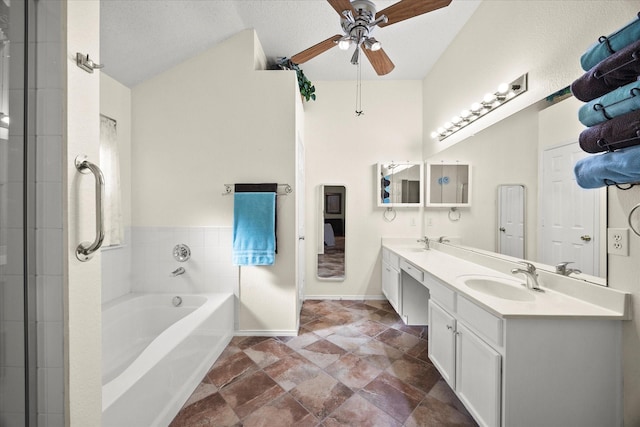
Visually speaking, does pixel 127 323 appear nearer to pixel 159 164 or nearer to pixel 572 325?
pixel 159 164

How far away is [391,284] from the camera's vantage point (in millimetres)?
2980

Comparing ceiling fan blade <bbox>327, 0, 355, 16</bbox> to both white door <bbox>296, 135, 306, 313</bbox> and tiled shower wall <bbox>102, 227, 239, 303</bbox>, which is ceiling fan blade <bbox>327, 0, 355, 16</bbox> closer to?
white door <bbox>296, 135, 306, 313</bbox>

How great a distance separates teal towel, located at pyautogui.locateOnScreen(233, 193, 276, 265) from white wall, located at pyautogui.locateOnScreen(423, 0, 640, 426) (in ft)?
6.38

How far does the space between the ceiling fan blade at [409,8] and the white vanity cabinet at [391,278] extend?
2087 millimetres

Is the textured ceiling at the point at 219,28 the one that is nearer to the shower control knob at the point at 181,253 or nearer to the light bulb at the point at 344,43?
the light bulb at the point at 344,43

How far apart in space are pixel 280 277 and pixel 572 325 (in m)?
1.98

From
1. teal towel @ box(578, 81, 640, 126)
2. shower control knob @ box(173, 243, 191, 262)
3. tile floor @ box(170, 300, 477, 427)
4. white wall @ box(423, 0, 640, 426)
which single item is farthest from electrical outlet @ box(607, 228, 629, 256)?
shower control knob @ box(173, 243, 191, 262)

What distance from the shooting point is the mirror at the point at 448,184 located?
249 cm

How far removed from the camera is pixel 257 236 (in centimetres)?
235

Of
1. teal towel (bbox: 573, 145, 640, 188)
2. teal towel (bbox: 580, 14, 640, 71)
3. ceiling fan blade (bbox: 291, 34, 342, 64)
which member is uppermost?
ceiling fan blade (bbox: 291, 34, 342, 64)

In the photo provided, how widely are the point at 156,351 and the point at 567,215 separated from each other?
2384mm

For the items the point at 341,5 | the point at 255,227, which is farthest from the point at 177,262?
the point at 341,5

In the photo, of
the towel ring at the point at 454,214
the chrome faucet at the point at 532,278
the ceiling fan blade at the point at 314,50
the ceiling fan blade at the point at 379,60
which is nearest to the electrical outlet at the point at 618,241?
the chrome faucet at the point at 532,278

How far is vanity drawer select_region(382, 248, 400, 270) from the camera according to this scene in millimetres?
2799
